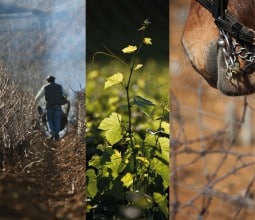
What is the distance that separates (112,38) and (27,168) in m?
0.60

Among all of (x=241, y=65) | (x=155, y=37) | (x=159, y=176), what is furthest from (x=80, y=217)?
(x=241, y=65)

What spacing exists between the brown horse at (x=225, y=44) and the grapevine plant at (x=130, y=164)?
46 cm

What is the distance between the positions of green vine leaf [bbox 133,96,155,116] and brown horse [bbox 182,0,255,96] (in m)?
0.43

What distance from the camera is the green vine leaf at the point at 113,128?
9.50ft

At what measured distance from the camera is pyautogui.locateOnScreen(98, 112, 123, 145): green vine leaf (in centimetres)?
290

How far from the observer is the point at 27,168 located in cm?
296

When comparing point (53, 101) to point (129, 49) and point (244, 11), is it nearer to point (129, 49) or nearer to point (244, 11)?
point (129, 49)

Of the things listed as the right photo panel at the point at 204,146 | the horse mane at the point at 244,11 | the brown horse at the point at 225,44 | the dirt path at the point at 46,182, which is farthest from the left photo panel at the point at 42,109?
the horse mane at the point at 244,11

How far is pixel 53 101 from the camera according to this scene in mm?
2928

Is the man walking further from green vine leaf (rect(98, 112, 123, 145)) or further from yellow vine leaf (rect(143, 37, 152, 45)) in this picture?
yellow vine leaf (rect(143, 37, 152, 45))

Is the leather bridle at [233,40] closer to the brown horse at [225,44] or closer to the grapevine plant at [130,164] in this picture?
the brown horse at [225,44]

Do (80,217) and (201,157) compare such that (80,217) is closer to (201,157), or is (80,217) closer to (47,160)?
(47,160)

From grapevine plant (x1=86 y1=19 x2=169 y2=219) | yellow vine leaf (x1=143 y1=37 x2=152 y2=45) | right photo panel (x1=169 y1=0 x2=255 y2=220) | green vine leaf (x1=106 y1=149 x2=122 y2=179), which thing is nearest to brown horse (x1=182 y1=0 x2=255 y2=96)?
right photo panel (x1=169 y1=0 x2=255 y2=220)

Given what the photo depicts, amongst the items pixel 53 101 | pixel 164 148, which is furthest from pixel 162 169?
pixel 53 101
